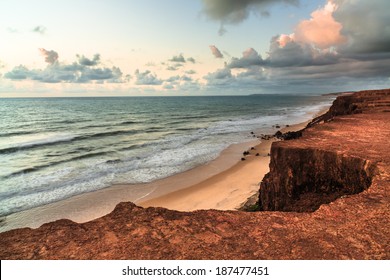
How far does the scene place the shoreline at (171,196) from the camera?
12.8 meters

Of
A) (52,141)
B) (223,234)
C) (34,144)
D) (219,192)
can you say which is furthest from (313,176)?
(52,141)

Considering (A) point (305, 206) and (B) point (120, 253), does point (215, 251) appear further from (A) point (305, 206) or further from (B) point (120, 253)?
(A) point (305, 206)

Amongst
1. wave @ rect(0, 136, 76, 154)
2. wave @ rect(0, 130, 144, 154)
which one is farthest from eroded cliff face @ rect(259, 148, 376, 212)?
wave @ rect(0, 136, 76, 154)

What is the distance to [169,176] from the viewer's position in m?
18.3

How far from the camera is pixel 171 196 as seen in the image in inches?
585

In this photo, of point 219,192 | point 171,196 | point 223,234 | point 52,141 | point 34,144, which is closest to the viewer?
point 223,234

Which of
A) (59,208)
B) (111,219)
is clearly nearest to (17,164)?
(59,208)

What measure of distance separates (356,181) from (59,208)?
43.0 ft

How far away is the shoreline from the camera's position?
1281 centimetres

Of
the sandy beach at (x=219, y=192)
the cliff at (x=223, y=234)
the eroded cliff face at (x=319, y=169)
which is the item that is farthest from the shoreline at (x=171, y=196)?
the cliff at (x=223, y=234)

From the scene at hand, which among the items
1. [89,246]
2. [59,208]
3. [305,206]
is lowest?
[59,208]

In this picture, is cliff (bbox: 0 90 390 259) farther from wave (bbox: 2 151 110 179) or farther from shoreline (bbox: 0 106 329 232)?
wave (bbox: 2 151 110 179)

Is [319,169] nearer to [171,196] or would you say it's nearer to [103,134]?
[171,196]

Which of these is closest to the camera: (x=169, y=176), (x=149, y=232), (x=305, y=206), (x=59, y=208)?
(x=149, y=232)
